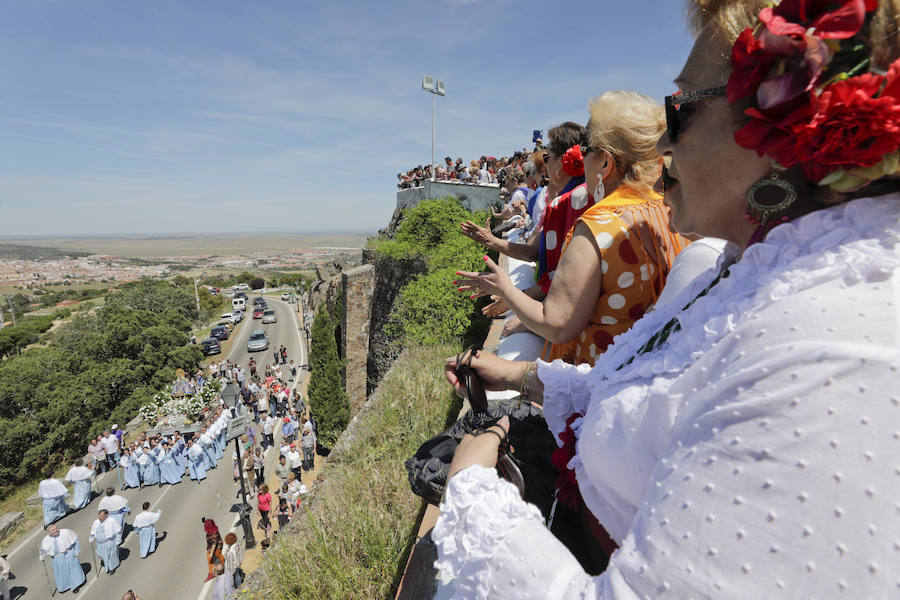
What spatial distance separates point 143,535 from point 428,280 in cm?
1044

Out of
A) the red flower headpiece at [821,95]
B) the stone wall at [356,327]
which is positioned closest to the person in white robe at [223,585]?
the stone wall at [356,327]

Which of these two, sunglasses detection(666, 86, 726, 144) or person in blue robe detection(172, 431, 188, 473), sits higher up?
sunglasses detection(666, 86, 726, 144)

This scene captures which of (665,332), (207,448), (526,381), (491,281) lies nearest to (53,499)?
(207,448)

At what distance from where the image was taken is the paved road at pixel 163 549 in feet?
34.7

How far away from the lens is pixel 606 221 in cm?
182

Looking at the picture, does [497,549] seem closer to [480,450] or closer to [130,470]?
[480,450]

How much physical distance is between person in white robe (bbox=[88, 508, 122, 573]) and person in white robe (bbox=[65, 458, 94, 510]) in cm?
414

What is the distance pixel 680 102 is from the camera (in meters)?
0.98

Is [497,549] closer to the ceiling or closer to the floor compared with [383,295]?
closer to the ceiling

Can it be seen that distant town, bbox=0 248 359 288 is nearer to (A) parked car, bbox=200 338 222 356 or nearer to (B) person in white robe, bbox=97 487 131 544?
(A) parked car, bbox=200 338 222 356

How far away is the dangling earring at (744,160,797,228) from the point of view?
821 mm

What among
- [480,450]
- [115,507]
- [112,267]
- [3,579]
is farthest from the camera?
[112,267]

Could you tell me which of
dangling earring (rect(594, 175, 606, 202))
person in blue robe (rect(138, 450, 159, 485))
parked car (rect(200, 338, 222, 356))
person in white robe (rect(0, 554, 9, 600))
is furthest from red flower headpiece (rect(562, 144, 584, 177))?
parked car (rect(200, 338, 222, 356))

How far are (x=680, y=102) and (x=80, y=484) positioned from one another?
1935 cm
